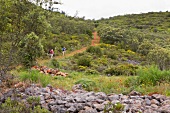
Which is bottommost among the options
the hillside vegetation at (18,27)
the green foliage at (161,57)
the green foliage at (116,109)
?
the green foliage at (161,57)

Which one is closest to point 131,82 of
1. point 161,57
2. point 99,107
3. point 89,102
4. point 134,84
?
point 134,84

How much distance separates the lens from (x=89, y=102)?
7.29 m

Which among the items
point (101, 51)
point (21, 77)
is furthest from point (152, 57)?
point (21, 77)

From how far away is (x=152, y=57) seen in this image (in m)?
23.3

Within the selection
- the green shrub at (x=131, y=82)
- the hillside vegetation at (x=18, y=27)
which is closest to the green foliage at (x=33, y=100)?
the hillside vegetation at (x=18, y=27)

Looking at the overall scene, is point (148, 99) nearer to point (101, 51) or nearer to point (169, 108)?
point (169, 108)

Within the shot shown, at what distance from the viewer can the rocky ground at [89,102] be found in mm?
6898

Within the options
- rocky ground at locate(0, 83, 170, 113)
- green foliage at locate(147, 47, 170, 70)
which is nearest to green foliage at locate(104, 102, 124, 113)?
rocky ground at locate(0, 83, 170, 113)

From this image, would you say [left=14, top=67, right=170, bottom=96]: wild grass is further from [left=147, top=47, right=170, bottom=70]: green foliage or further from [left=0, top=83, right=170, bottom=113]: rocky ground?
[left=147, top=47, right=170, bottom=70]: green foliage

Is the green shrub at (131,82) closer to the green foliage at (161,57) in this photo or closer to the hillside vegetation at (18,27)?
the hillside vegetation at (18,27)

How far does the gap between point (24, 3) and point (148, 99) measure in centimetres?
397

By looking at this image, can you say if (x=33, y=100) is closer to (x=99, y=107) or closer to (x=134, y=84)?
(x=99, y=107)

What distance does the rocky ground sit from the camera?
6.90m

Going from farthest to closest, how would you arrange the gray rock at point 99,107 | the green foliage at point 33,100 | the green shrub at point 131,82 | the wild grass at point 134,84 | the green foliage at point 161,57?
the green foliage at point 161,57 < the green shrub at point 131,82 < the wild grass at point 134,84 < the green foliage at point 33,100 < the gray rock at point 99,107
